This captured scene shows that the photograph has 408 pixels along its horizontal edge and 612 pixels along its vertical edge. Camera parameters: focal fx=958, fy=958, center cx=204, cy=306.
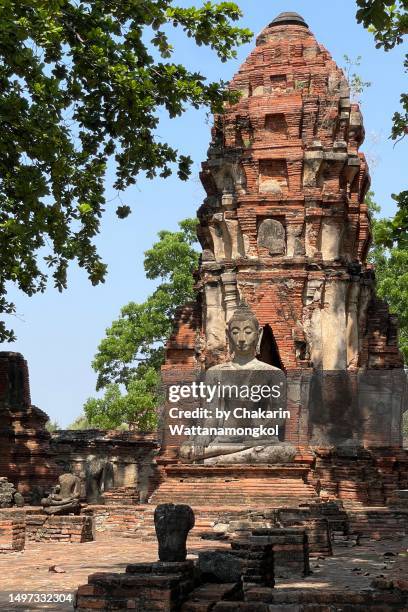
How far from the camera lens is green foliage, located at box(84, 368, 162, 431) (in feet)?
106

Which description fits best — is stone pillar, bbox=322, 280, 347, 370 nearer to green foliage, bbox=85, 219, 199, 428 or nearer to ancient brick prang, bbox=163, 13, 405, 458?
ancient brick prang, bbox=163, 13, 405, 458

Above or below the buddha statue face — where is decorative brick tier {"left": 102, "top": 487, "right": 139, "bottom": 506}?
below

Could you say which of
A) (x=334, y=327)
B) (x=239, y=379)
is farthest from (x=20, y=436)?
(x=334, y=327)

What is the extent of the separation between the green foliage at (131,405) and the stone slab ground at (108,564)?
1786 centimetres

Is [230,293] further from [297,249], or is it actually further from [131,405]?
[131,405]

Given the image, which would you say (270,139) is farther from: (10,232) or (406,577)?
(406,577)

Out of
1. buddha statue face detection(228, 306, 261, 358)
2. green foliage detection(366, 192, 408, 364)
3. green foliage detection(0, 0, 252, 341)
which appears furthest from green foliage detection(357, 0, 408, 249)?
green foliage detection(366, 192, 408, 364)

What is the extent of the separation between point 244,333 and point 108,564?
9531 millimetres

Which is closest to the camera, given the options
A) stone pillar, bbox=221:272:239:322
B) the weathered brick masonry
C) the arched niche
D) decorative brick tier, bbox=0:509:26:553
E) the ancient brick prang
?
decorative brick tier, bbox=0:509:26:553

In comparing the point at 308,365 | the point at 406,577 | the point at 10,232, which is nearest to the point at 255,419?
the point at 308,365

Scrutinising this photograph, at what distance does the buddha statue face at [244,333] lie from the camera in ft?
64.2

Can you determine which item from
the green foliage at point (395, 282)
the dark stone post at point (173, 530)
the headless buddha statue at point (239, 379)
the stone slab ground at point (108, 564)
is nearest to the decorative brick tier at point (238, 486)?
the headless buddha statue at point (239, 379)

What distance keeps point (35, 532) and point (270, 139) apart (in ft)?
37.1

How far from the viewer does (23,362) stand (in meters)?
23.2
